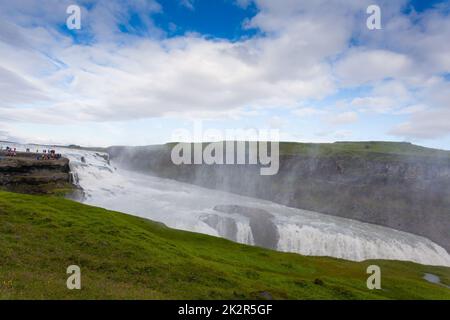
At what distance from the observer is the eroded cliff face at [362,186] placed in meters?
110

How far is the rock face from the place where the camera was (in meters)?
76.9

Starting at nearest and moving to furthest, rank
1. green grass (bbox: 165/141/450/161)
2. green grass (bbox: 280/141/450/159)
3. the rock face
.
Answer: the rock face < green grass (bbox: 165/141/450/161) < green grass (bbox: 280/141/450/159)

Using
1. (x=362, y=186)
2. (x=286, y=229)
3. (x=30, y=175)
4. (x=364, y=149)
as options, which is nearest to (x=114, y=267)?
(x=286, y=229)

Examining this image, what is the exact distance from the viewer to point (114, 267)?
82.3ft

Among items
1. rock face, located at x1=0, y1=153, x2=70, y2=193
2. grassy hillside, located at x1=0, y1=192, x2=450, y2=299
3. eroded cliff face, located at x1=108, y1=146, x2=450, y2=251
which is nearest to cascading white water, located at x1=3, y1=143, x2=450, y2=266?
rock face, located at x1=0, y1=153, x2=70, y2=193

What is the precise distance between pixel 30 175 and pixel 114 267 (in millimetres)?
69444

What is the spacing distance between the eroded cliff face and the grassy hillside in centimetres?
7500

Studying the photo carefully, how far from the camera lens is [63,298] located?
17.9 metres

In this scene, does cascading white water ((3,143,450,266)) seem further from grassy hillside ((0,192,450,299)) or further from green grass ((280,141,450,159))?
green grass ((280,141,450,159))

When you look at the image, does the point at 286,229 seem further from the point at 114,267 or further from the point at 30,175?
the point at 30,175

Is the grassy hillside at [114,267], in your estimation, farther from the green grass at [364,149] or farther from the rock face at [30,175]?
the green grass at [364,149]

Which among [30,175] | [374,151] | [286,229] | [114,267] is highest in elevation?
[374,151]

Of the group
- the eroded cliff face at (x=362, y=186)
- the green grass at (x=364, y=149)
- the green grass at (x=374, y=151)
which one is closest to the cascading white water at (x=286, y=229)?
the eroded cliff face at (x=362, y=186)

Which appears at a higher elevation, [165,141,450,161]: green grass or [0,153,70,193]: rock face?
[165,141,450,161]: green grass
